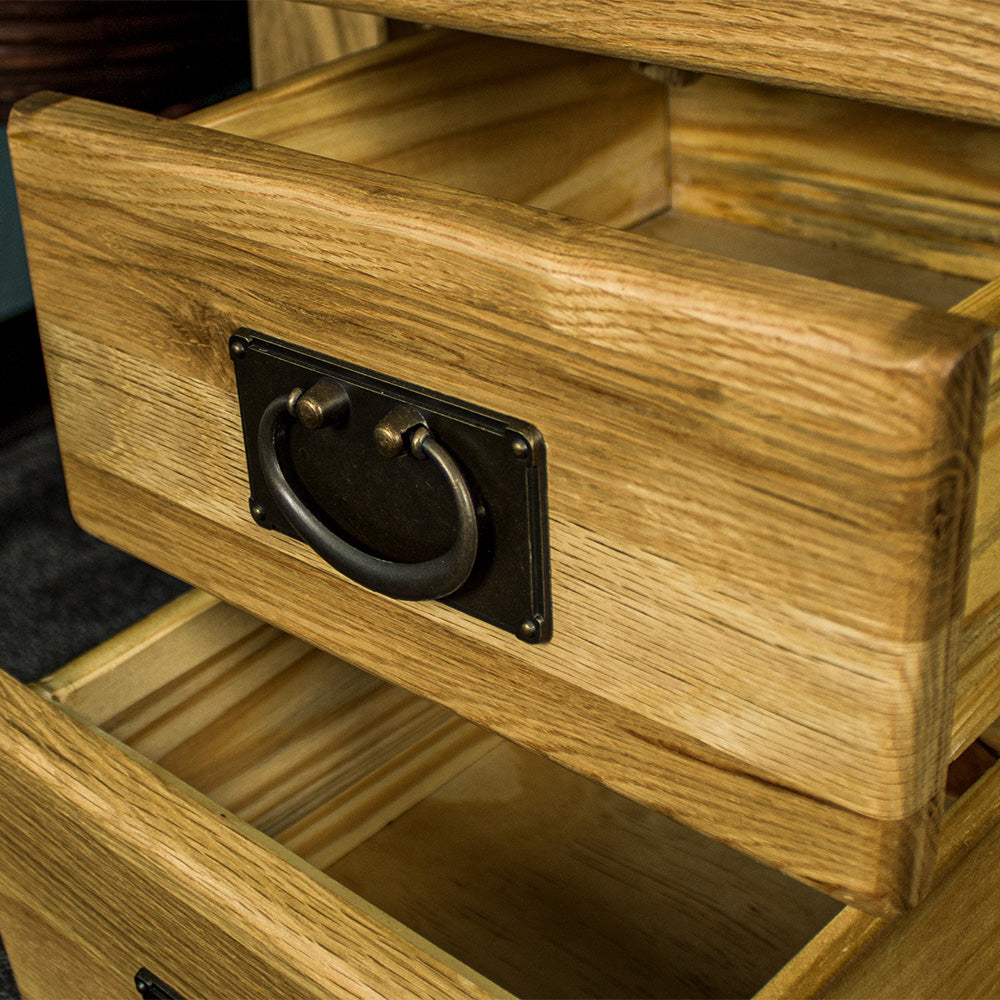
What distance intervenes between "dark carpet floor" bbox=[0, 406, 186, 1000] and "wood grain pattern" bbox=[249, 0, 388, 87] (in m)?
0.38

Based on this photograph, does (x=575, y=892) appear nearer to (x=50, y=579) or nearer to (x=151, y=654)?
(x=151, y=654)

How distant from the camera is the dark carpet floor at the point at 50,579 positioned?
92cm

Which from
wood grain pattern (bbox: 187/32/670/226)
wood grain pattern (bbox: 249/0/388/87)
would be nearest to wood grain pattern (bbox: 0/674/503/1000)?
wood grain pattern (bbox: 187/32/670/226)

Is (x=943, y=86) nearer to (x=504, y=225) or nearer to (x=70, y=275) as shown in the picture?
(x=504, y=225)

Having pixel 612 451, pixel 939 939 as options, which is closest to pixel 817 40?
pixel 612 451

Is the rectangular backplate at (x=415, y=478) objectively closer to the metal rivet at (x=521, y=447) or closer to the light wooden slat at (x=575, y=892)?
the metal rivet at (x=521, y=447)

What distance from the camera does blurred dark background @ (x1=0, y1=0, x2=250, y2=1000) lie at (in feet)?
3.04

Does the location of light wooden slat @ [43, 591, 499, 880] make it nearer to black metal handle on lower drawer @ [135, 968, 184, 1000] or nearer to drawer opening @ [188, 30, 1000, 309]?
black metal handle on lower drawer @ [135, 968, 184, 1000]

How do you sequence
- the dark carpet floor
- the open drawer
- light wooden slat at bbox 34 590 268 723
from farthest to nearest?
1. the dark carpet floor
2. light wooden slat at bbox 34 590 268 723
3. the open drawer

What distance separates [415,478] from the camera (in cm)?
43

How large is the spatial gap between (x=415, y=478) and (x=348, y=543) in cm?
5

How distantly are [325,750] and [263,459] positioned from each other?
311mm

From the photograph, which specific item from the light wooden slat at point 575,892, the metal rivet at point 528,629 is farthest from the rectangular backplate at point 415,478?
the light wooden slat at point 575,892

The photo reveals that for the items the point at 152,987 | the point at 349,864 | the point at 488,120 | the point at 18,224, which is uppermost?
the point at 488,120
